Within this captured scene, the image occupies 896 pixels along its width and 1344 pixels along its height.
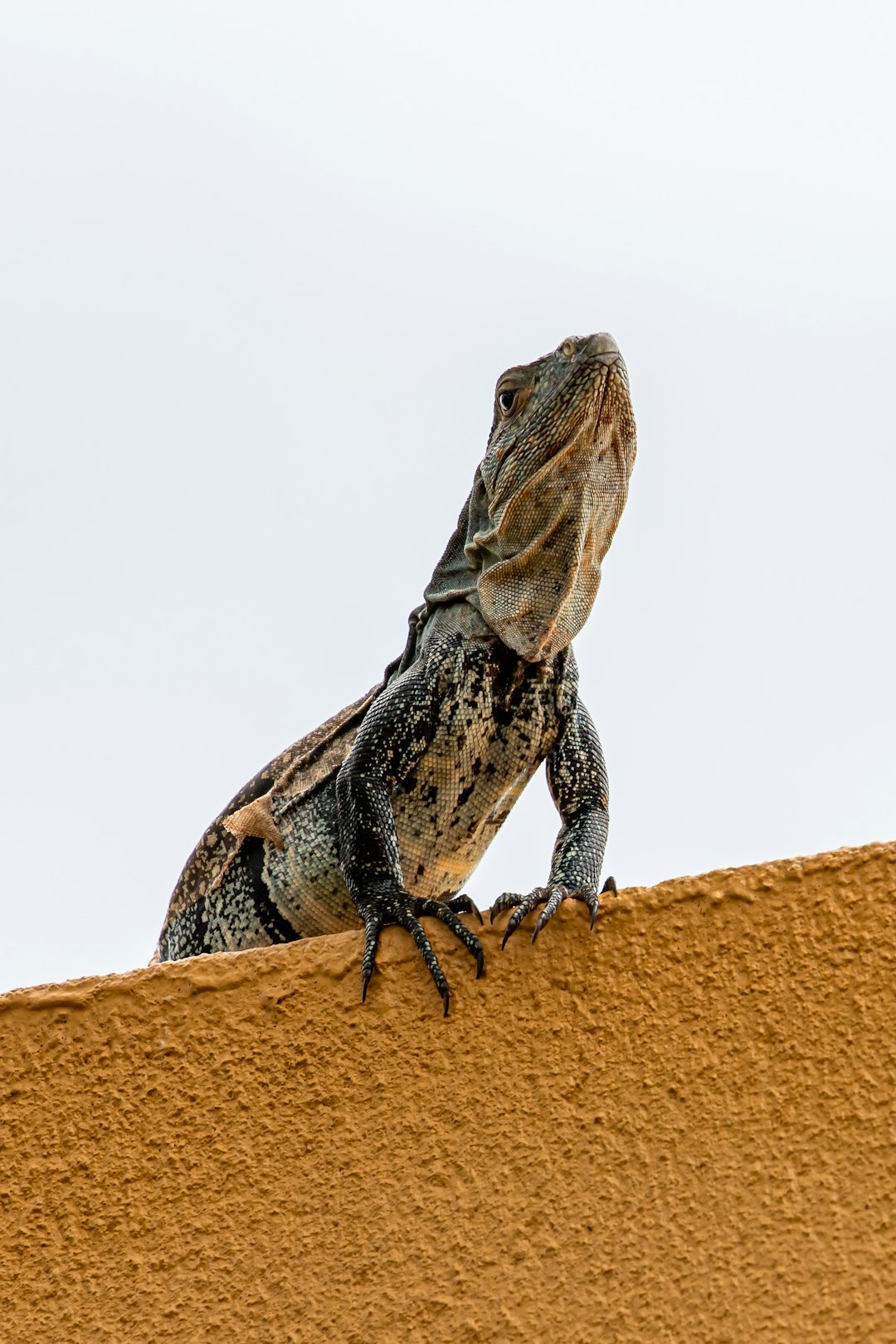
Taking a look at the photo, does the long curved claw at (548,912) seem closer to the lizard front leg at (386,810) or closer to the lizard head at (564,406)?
the lizard front leg at (386,810)

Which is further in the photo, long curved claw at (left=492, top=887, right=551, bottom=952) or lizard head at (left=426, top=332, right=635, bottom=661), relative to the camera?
lizard head at (left=426, top=332, right=635, bottom=661)

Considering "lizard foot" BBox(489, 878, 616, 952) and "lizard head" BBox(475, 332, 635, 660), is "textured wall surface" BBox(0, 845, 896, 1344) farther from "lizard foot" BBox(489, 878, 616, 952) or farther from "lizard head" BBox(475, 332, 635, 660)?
"lizard head" BBox(475, 332, 635, 660)

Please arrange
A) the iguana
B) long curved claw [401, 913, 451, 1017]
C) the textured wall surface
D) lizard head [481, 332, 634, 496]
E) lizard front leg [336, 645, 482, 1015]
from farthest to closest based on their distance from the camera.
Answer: lizard head [481, 332, 634, 496], the iguana, lizard front leg [336, 645, 482, 1015], long curved claw [401, 913, 451, 1017], the textured wall surface

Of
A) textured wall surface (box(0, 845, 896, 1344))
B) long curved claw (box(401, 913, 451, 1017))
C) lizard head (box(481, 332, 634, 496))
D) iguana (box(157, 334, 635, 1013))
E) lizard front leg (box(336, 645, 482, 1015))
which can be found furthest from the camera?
lizard head (box(481, 332, 634, 496))

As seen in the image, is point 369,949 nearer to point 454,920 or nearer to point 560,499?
point 454,920

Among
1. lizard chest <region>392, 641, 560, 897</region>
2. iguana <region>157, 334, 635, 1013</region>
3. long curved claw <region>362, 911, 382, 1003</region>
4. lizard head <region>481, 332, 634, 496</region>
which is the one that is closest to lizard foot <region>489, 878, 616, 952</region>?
long curved claw <region>362, 911, 382, 1003</region>

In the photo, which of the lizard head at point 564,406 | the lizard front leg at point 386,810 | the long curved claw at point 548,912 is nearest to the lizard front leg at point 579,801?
the long curved claw at point 548,912

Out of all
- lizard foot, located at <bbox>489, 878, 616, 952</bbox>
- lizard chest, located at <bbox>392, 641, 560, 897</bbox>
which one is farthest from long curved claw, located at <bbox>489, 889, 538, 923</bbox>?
lizard chest, located at <bbox>392, 641, 560, 897</bbox>

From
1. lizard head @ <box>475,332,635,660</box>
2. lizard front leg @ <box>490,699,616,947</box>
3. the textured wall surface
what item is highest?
lizard head @ <box>475,332,635,660</box>

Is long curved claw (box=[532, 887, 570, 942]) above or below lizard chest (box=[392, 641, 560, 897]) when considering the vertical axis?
below

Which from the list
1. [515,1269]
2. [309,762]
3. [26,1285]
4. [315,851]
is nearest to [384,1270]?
[515,1269]
